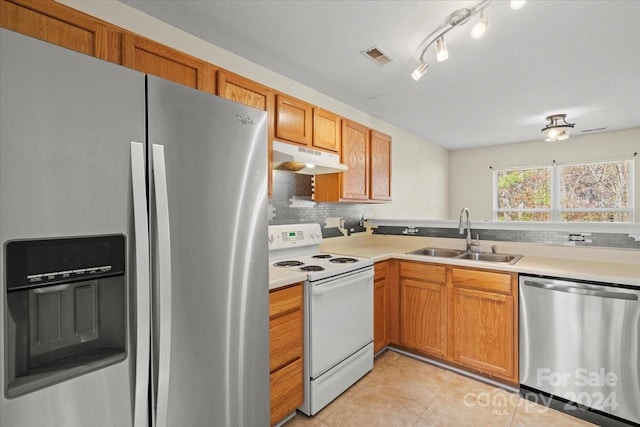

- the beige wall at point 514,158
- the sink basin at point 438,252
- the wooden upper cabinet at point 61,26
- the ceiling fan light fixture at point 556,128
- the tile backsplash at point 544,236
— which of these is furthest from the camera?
the beige wall at point 514,158

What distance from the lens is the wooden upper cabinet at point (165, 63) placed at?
4.72 feet

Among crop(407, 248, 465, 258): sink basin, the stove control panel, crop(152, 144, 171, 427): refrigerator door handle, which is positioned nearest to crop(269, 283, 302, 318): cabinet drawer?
the stove control panel

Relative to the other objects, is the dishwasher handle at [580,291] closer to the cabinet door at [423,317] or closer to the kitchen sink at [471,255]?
the kitchen sink at [471,255]

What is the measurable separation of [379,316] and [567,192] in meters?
4.64

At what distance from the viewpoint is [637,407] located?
1797 mm

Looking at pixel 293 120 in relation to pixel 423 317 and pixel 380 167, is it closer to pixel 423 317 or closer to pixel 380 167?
pixel 380 167

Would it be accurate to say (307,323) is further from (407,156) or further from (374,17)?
(407,156)

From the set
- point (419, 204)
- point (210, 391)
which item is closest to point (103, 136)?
point (210, 391)

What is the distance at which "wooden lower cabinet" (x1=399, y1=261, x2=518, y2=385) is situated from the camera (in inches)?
87.1

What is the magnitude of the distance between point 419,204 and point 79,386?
4841 mm

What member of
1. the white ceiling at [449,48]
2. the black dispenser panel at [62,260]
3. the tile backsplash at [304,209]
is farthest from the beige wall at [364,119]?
the black dispenser panel at [62,260]

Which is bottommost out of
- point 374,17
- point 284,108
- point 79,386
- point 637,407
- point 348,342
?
point 637,407

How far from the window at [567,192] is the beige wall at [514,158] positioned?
118mm

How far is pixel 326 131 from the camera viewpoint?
103 inches
